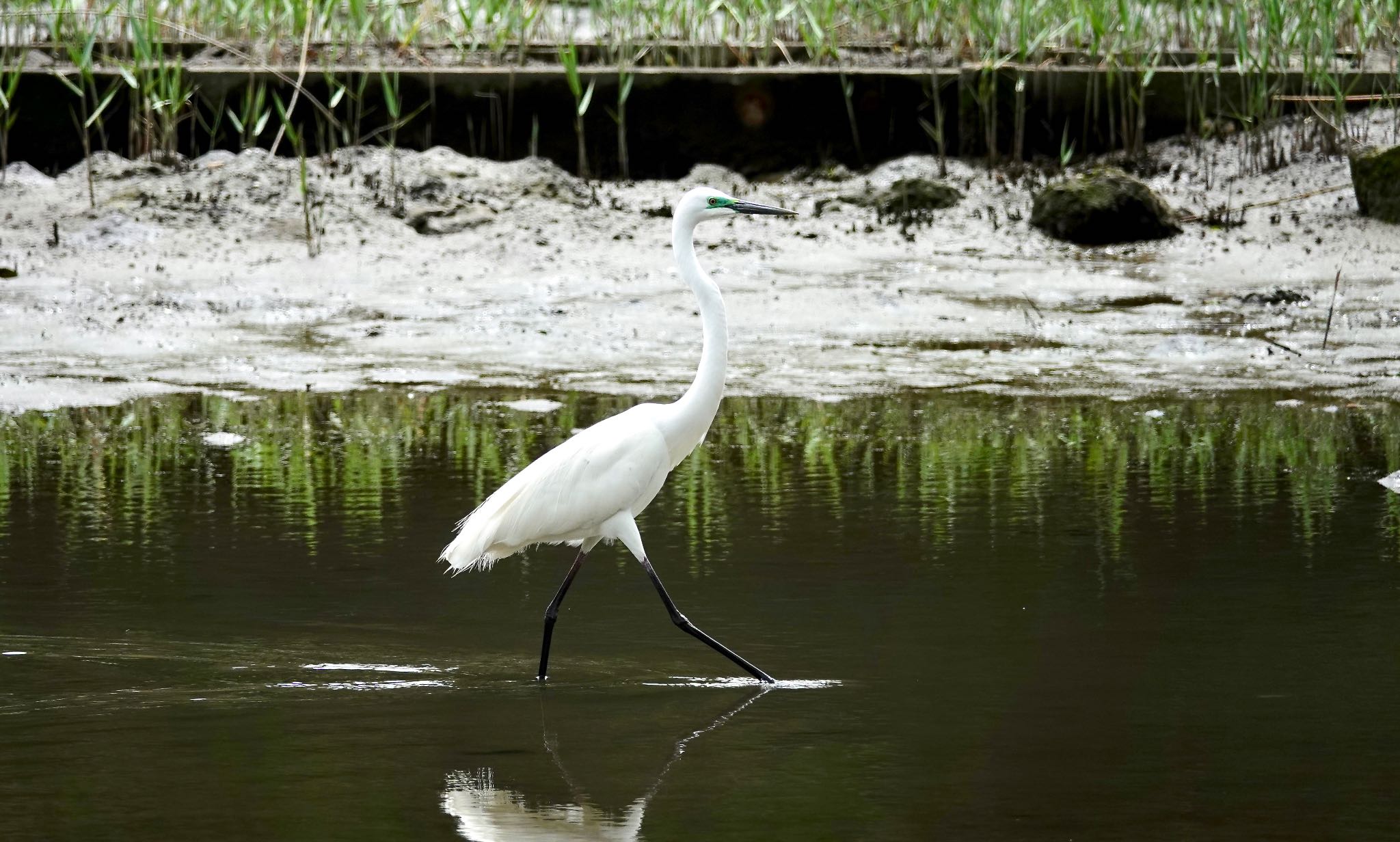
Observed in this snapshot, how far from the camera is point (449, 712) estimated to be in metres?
3.62

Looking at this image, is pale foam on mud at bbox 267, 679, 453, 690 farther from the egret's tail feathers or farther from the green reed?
the green reed

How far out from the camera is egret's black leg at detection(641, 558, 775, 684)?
12.7 ft

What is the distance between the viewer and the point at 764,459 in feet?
20.6

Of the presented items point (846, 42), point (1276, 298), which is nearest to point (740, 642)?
point (1276, 298)

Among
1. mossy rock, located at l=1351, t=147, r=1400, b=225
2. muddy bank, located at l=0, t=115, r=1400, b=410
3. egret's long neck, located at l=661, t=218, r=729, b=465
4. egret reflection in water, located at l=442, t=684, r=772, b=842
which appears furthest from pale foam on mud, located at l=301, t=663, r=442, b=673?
mossy rock, located at l=1351, t=147, r=1400, b=225

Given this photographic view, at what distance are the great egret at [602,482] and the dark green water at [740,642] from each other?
0.76 ft

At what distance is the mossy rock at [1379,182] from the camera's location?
389 inches

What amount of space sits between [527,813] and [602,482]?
51.9 inches

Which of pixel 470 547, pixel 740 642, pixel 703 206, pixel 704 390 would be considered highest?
pixel 703 206

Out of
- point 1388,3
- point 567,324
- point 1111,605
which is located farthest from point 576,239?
point 1111,605

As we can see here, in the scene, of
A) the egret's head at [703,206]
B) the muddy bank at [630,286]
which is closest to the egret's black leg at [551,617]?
the egret's head at [703,206]

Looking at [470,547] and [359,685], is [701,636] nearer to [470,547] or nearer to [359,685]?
[470,547]

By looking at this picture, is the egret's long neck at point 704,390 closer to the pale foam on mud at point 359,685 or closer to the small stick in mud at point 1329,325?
the pale foam on mud at point 359,685

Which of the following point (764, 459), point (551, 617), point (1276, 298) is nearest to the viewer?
point (551, 617)
